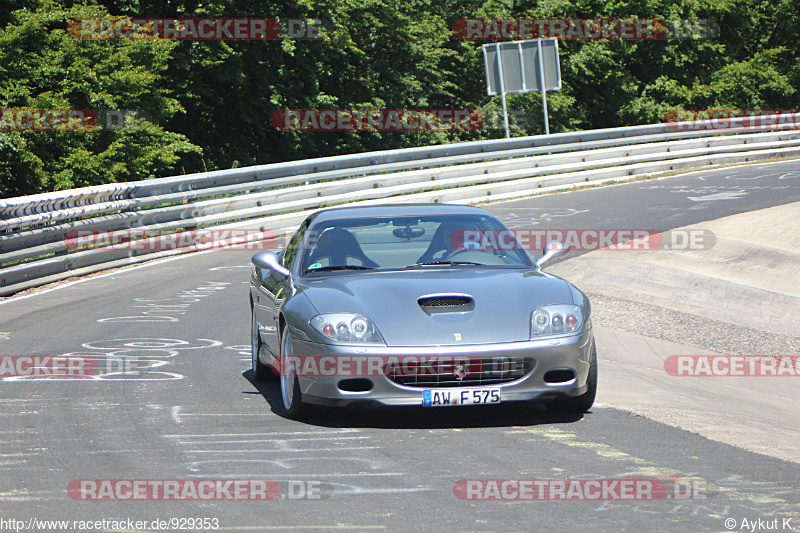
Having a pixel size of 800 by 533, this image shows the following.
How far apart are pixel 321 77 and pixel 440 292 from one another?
25.9 metres

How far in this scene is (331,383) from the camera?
6.45 m

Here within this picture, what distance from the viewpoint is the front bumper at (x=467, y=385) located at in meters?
6.35

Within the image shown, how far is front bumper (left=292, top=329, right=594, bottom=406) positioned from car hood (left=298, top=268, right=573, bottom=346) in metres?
0.06

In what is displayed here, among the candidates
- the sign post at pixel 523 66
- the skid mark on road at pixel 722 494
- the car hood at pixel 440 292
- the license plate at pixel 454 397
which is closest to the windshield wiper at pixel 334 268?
the car hood at pixel 440 292

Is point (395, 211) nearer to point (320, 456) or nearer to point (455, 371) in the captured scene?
point (455, 371)

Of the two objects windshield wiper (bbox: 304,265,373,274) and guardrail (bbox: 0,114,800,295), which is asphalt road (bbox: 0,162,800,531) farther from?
guardrail (bbox: 0,114,800,295)

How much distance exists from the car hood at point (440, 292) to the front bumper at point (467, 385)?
0.06 metres

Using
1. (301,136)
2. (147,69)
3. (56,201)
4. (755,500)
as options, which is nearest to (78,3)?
(147,69)

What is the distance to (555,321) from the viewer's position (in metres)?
6.63

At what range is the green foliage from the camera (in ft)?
71.6
